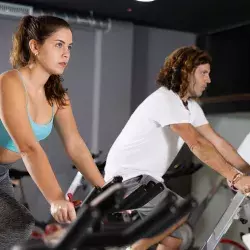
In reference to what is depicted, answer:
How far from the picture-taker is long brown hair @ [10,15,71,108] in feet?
6.44

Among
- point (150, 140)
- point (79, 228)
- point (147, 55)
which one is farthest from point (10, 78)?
point (147, 55)

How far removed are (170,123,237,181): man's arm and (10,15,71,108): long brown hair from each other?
899mm

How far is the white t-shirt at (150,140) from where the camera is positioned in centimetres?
286

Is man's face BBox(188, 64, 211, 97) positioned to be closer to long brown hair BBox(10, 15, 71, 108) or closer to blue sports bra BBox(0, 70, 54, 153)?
long brown hair BBox(10, 15, 71, 108)

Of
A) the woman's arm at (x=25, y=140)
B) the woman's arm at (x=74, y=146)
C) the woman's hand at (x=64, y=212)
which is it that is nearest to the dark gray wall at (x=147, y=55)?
the woman's arm at (x=74, y=146)

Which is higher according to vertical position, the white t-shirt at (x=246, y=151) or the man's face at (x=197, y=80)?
the man's face at (x=197, y=80)

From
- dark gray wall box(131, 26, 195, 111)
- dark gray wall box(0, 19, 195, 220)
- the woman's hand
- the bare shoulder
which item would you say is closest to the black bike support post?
the woman's hand

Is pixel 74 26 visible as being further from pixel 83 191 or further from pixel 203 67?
pixel 203 67

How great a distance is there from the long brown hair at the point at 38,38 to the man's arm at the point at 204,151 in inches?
35.4

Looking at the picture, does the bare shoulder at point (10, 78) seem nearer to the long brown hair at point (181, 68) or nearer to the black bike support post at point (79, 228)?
the black bike support post at point (79, 228)

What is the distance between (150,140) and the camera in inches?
115

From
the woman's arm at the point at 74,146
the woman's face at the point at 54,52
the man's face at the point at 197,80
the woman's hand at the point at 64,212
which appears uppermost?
the woman's face at the point at 54,52

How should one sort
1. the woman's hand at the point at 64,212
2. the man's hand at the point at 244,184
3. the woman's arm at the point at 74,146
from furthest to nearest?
the man's hand at the point at 244,184, the woman's arm at the point at 74,146, the woman's hand at the point at 64,212

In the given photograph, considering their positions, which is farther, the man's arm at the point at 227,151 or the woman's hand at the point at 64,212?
the man's arm at the point at 227,151
